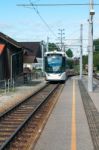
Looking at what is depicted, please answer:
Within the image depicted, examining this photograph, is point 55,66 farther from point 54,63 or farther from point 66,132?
point 66,132

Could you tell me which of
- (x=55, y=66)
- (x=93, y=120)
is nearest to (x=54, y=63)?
(x=55, y=66)

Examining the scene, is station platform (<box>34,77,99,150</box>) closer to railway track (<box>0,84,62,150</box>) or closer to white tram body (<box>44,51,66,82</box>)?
railway track (<box>0,84,62,150</box>)

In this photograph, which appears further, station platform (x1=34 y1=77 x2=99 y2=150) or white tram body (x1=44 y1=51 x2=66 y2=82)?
white tram body (x1=44 y1=51 x2=66 y2=82)

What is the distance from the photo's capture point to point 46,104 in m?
25.9

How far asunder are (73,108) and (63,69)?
2962cm

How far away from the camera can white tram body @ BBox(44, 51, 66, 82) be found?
52031mm

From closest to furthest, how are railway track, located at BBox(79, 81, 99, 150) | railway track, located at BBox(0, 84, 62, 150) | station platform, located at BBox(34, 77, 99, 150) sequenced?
1. station platform, located at BBox(34, 77, 99, 150)
2. railway track, located at BBox(0, 84, 62, 150)
3. railway track, located at BBox(79, 81, 99, 150)

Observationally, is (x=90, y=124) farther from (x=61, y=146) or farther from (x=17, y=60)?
(x=17, y=60)

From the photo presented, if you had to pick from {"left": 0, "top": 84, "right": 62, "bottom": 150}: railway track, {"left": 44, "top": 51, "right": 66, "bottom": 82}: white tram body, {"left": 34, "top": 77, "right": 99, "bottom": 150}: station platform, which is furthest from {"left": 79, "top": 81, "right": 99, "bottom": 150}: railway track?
{"left": 44, "top": 51, "right": 66, "bottom": 82}: white tram body

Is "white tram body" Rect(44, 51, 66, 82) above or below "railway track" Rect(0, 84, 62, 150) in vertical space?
above

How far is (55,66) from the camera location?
170ft

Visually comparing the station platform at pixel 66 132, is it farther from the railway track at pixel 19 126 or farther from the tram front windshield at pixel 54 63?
the tram front windshield at pixel 54 63

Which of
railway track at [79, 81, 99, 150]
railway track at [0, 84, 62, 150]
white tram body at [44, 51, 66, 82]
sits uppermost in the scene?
white tram body at [44, 51, 66, 82]

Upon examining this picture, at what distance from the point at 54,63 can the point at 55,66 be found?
0.33m
